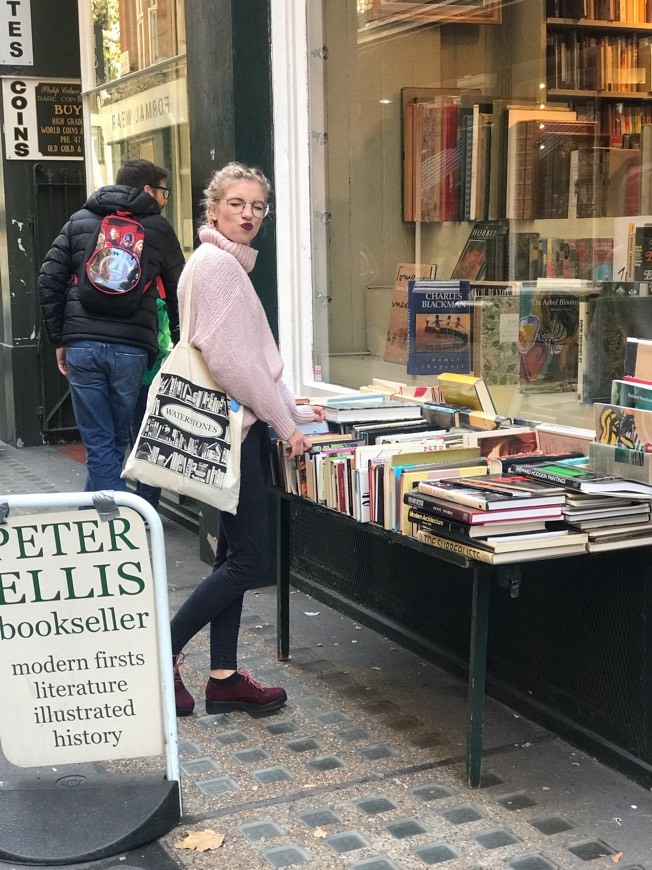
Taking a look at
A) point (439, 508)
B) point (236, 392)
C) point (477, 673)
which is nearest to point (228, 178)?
point (236, 392)

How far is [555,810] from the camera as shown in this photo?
346cm

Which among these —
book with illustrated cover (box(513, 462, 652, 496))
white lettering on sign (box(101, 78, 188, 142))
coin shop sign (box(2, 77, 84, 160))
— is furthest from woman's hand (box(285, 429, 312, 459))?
coin shop sign (box(2, 77, 84, 160))

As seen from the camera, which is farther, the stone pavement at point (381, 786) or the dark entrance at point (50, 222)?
the dark entrance at point (50, 222)

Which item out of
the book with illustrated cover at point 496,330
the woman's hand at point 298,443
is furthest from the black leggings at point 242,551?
the book with illustrated cover at point 496,330

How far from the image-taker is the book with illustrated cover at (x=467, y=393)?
14.7 ft

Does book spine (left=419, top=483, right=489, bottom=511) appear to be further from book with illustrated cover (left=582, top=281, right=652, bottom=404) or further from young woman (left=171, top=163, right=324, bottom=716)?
book with illustrated cover (left=582, top=281, right=652, bottom=404)

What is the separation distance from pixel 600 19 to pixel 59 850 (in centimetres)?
441

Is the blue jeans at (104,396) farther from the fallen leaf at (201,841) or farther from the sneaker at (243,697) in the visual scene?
the fallen leaf at (201,841)

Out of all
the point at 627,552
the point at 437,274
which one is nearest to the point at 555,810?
the point at 627,552

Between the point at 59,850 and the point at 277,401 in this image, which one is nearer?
the point at 59,850

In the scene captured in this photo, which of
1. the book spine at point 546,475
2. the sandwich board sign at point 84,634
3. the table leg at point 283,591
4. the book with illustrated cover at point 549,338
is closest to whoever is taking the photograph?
the sandwich board sign at point 84,634

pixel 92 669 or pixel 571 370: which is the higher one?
pixel 571 370

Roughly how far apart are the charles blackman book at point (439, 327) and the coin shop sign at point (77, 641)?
2326 millimetres

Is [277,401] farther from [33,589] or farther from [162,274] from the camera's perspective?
[162,274]
